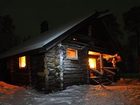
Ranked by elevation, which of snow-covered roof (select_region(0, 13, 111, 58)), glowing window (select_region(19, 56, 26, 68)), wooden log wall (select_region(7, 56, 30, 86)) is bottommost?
wooden log wall (select_region(7, 56, 30, 86))

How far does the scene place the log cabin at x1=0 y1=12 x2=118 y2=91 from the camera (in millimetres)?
16250

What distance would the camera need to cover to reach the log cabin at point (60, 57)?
1625 cm

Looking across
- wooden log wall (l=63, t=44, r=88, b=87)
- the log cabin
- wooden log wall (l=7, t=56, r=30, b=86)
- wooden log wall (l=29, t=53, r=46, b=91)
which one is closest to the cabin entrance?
the log cabin

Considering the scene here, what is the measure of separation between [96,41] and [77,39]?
2885 mm

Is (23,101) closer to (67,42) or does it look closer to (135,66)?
(67,42)

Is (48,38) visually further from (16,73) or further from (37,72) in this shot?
(16,73)

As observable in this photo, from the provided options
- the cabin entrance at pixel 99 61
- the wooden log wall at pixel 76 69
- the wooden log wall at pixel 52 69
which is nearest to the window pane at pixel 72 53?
the wooden log wall at pixel 76 69

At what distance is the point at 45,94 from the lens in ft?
50.6

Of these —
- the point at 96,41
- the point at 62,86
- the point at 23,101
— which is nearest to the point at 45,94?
the point at 62,86

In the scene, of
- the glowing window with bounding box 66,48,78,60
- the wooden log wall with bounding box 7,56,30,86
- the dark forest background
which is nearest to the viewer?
the wooden log wall with bounding box 7,56,30,86

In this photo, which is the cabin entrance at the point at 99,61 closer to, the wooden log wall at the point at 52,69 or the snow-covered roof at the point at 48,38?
the snow-covered roof at the point at 48,38

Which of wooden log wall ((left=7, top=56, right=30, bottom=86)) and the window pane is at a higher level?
the window pane

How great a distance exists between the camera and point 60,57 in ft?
56.0

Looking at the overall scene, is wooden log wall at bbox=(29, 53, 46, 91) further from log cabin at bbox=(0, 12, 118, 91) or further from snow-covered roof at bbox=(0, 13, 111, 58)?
snow-covered roof at bbox=(0, 13, 111, 58)
